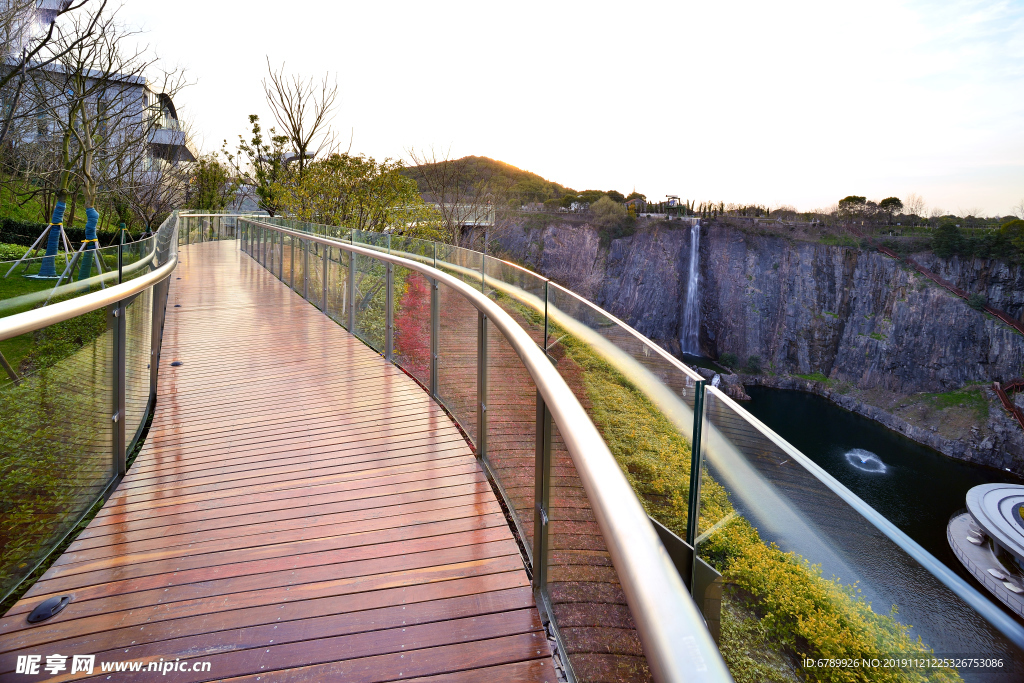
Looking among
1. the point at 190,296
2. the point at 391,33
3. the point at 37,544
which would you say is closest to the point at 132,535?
the point at 37,544

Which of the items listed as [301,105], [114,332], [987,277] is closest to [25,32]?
[301,105]

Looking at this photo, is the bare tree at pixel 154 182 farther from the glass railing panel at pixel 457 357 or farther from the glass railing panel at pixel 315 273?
the glass railing panel at pixel 457 357

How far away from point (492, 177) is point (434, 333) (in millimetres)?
35626

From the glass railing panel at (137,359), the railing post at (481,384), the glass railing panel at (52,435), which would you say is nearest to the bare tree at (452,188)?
the glass railing panel at (137,359)

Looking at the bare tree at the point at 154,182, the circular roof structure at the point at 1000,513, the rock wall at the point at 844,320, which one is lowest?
the circular roof structure at the point at 1000,513

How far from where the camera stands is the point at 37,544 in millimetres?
2375

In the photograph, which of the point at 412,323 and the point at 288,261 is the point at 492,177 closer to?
the point at 288,261

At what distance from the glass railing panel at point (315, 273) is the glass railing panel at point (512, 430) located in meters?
5.80

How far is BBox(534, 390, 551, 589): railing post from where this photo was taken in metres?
2.06

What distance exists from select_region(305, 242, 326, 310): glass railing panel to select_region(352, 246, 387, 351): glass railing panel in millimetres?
1840

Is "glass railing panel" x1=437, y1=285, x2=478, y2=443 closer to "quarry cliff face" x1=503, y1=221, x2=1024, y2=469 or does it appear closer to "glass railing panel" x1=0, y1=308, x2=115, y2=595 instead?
"glass railing panel" x1=0, y1=308, x2=115, y2=595

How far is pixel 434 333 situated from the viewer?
454 cm

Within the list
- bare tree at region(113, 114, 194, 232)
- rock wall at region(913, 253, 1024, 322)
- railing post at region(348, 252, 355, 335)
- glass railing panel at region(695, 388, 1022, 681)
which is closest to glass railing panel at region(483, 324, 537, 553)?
glass railing panel at region(695, 388, 1022, 681)

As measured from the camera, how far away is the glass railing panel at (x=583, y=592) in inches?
53.2
